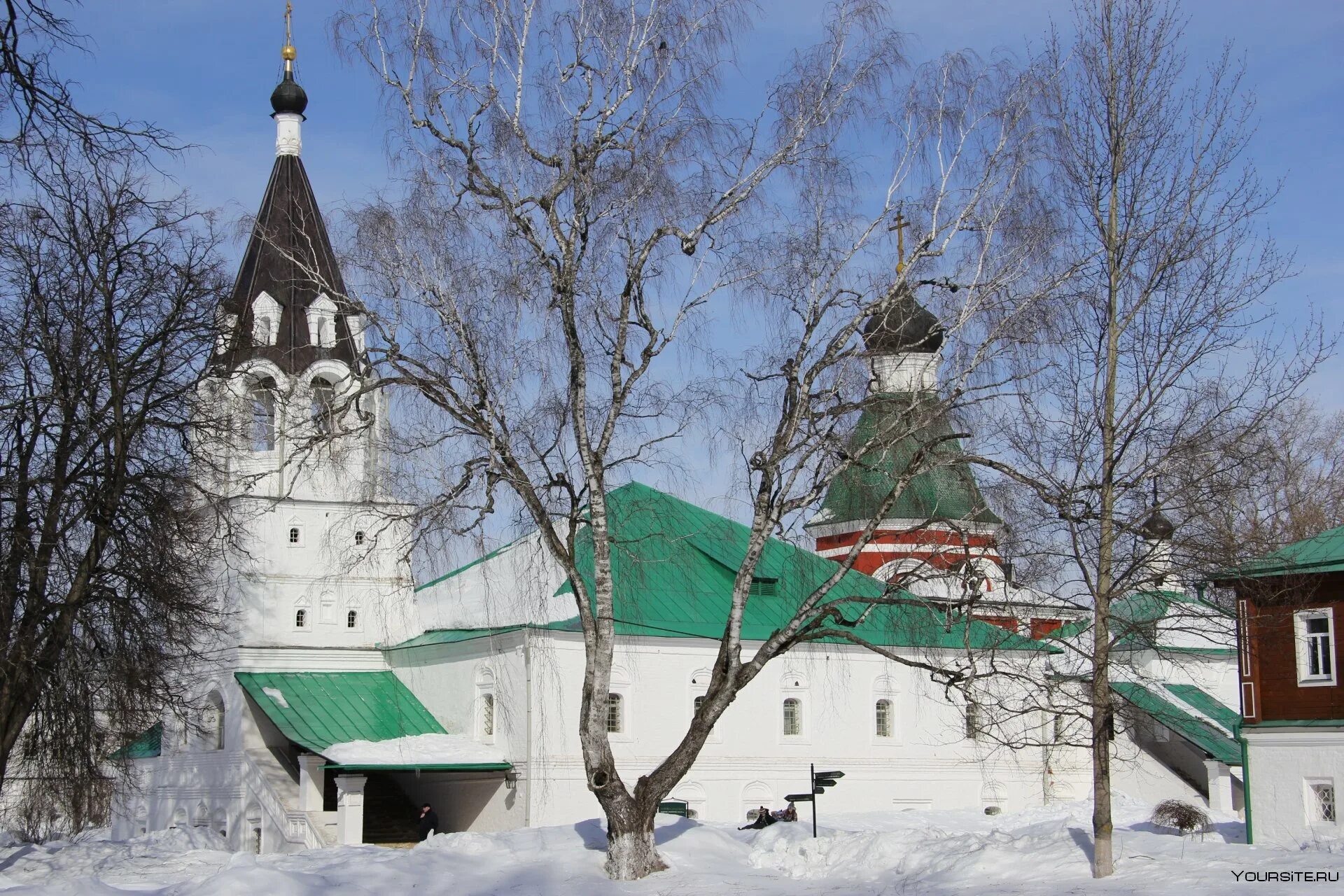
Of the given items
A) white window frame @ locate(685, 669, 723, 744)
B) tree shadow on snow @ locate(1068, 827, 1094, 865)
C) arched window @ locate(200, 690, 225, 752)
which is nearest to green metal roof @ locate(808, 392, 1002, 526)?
tree shadow on snow @ locate(1068, 827, 1094, 865)

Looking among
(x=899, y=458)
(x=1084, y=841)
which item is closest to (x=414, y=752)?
(x=899, y=458)

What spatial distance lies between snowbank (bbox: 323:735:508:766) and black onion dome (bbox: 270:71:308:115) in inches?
551

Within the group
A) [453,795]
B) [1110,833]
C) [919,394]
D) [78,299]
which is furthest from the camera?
[453,795]

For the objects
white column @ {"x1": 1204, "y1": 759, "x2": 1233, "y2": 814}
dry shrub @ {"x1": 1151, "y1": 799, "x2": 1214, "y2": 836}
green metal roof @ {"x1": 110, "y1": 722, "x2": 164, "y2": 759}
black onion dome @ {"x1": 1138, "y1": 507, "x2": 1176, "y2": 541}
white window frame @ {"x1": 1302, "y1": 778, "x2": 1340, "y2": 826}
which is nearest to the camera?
black onion dome @ {"x1": 1138, "y1": 507, "x2": 1176, "y2": 541}

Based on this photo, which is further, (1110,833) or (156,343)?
(156,343)

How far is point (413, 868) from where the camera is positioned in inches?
553

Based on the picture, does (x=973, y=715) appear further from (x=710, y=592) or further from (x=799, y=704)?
(x=710, y=592)

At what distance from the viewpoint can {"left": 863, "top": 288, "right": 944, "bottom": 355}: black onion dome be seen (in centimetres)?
1462

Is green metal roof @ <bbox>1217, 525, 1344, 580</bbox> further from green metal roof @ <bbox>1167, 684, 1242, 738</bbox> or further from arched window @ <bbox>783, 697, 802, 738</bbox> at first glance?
green metal roof @ <bbox>1167, 684, 1242, 738</bbox>

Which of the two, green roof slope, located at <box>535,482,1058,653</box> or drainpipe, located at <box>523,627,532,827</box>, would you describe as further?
→ green roof slope, located at <box>535,482,1058,653</box>

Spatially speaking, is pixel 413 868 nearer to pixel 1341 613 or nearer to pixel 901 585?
pixel 901 585

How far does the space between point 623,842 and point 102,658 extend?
21.8 feet

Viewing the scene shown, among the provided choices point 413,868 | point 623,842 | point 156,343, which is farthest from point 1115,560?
point 156,343

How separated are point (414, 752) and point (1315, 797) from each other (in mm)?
16340
